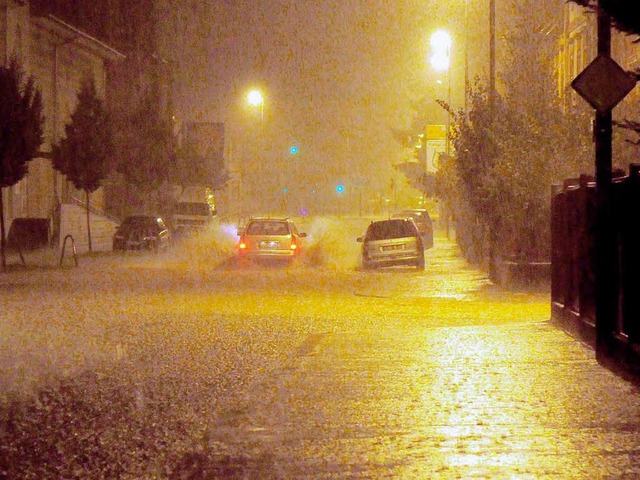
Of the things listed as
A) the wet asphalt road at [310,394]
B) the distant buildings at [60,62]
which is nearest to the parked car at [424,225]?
the distant buildings at [60,62]

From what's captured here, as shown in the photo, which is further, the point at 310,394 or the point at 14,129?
the point at 14,129

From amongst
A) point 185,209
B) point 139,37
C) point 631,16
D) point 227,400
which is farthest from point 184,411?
point 139,37

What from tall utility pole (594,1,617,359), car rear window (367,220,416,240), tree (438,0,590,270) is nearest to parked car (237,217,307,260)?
car rear window (367,220,416,240)

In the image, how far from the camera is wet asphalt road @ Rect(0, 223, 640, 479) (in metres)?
7.23

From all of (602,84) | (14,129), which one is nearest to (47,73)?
(14,129)

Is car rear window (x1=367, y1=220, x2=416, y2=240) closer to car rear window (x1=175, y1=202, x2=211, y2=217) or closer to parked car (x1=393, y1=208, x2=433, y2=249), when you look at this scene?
parked car (x1=393, y1=208, x2=433, y2=249)

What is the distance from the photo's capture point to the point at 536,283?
22.7 meters

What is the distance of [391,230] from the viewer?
99.5 ft

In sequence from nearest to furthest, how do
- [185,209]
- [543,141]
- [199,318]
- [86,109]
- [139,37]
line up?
1. [199,318]
2. [543,141]
3. [86,109]
4. [185,209]
5. [139,37]

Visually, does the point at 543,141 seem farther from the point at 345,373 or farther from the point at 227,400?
the point at 227,400

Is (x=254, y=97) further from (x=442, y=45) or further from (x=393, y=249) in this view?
(x=393, y=249)

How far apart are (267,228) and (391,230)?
3985 mm

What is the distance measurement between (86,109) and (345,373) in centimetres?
3044

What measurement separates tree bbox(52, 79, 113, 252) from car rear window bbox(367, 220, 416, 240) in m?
12.7
